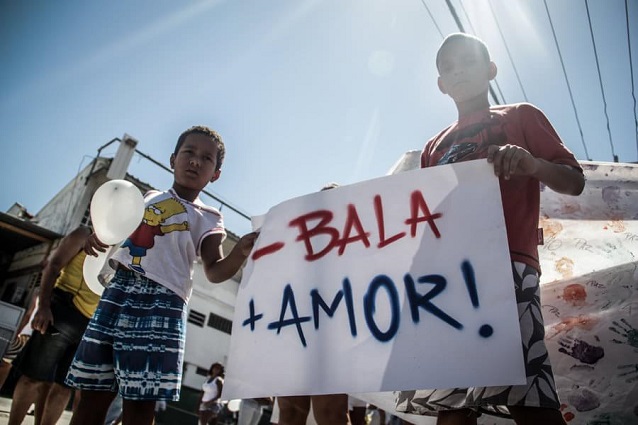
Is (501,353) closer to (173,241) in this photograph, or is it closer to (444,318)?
(444,318)

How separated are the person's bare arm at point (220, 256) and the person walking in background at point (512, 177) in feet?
2.63

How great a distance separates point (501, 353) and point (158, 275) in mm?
1257

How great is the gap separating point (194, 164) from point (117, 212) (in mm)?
399

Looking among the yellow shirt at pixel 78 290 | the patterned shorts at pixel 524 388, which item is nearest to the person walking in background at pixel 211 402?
the yellow shirt at pixel 78 290

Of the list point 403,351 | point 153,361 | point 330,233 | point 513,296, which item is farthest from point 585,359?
point 153,361

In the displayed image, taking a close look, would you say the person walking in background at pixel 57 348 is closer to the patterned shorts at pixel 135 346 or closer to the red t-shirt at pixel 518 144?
the patterned shorts at pixel 135 346

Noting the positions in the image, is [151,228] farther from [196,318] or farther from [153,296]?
[196,318]

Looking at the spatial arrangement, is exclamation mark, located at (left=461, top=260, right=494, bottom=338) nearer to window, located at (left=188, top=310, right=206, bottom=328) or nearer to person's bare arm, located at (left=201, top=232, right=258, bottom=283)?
person's bare arm, located at (left=201, top=232, right=258, bottom=283)

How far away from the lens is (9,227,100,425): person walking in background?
8.04 ft

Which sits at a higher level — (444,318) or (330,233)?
(330,233)

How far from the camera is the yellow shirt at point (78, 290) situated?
2609 millimetres

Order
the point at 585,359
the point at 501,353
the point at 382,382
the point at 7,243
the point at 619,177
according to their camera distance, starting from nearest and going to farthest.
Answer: the point at 501,353, the point at 382,382, the point at 585,359, the point at 619,177, the point at 7,243

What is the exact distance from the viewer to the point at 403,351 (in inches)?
43.3

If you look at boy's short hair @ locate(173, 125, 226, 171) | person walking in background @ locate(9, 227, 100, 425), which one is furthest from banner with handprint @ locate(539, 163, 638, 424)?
person walking in background @ locate(9, 227, 100, 425)
